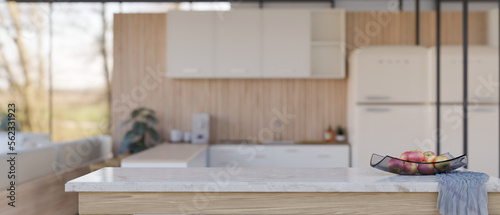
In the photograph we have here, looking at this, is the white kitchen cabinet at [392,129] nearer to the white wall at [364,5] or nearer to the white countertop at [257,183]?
the white wall at [364,5]

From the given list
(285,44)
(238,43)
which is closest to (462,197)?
(285,44)

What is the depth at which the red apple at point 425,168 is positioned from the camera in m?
1.96

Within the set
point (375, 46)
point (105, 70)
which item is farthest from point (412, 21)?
point (105, 70)

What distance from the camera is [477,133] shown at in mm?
4652

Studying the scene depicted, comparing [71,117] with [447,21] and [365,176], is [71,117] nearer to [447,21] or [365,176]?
[447,21]

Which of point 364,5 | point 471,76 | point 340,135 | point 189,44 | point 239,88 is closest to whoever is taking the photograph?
point 471,76

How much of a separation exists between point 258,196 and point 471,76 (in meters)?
3.82

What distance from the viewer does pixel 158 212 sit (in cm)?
185

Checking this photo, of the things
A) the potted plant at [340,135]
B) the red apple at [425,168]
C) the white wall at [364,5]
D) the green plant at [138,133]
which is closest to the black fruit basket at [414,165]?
the red apple at [425,168]

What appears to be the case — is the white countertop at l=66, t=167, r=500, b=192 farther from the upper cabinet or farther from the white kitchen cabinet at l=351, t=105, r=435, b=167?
the upper cabinet

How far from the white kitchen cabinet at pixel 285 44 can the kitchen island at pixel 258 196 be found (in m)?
3.04

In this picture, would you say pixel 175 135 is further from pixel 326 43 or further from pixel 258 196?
pixel 258 196

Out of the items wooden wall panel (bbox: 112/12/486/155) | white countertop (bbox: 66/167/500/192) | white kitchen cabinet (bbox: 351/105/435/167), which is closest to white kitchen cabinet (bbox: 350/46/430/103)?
white kitchen cabinet (bbox: 351/105/435/167)

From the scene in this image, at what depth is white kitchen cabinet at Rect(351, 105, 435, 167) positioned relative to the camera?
4652 mm
